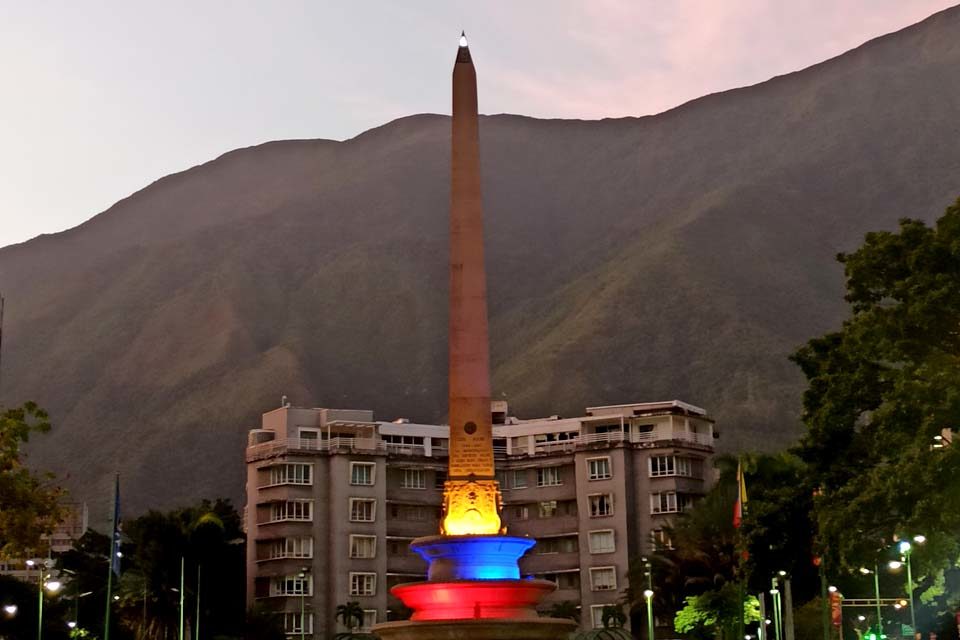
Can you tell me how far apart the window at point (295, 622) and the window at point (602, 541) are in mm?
20429

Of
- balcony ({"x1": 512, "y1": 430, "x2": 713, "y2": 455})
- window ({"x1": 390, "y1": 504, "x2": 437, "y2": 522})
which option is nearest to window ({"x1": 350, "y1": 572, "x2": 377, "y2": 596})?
window ({"x1": 390, "y1": 504, "x2": 437, "y2": 522})

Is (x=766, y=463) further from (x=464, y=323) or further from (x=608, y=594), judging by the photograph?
(x=464, y=323)

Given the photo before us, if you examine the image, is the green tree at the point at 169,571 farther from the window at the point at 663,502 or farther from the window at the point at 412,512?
the window at the point at 663,502

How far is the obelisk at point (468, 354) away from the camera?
1705 inches

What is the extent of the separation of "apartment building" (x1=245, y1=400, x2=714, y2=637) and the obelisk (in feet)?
216

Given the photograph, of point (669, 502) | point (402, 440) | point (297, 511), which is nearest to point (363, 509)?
point (297, 511)

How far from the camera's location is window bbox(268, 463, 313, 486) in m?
112

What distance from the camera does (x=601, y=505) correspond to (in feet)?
367

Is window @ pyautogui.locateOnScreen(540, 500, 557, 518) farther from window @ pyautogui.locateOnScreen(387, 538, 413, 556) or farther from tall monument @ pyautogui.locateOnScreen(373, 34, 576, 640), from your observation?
tall monument @ pyautogui.locateOnScreen(373, 34, 576, 640)

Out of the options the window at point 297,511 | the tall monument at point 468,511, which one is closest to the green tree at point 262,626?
the window at point 297,511

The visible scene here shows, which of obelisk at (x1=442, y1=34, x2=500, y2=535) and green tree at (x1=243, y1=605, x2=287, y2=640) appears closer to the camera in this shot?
obelisk at (x1=442, y1=34, x2=500, y2=535)

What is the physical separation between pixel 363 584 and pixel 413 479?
341 inches

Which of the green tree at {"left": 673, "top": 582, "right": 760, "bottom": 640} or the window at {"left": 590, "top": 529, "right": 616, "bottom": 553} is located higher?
the window at {"left": 590, "top": 529, "right": 616, "bottom": 553}

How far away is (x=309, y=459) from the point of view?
370 ft
